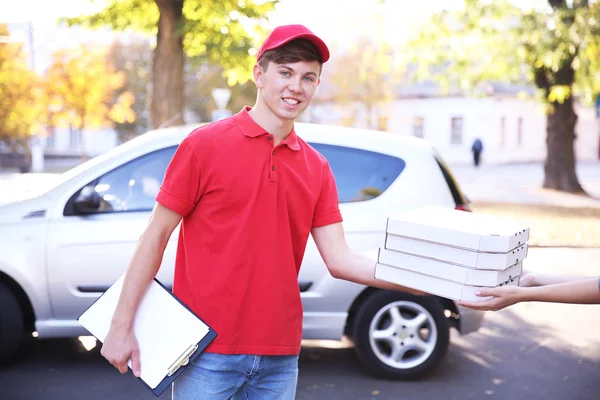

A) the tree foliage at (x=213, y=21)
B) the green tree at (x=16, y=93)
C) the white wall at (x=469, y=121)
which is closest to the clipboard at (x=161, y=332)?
the tree foliage at (x=213, y=21)

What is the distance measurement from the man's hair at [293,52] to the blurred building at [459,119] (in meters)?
43.3

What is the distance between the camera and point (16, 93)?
4047 centimetres

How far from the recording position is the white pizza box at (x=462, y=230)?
2.43 m

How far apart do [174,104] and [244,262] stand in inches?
449

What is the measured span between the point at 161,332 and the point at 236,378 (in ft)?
0.96

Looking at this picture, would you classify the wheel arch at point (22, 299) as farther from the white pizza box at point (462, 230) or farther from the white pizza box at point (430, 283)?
the white pizza box at point (462, 230)

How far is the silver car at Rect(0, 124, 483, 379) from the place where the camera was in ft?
18.7

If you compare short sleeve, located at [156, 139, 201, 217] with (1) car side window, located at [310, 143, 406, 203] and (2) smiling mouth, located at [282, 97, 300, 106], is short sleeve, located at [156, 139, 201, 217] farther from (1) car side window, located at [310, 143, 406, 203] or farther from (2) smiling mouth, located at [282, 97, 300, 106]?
(1) car side window, located at [310, 143, 406, 203]

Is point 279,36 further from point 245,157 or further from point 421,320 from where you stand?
point 421,320

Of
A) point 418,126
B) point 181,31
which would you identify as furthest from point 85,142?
point 181,31

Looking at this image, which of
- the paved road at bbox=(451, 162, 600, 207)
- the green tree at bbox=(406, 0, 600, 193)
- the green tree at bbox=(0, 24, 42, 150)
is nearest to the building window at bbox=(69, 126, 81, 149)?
the green tree at bbox=(0, 24, 42, 150)

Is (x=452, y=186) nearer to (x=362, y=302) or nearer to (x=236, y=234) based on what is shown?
(x=362, y=302)

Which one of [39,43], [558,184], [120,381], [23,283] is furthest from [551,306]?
[39,43]

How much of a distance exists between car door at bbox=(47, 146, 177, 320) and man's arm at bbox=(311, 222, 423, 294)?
2949 millimetres
